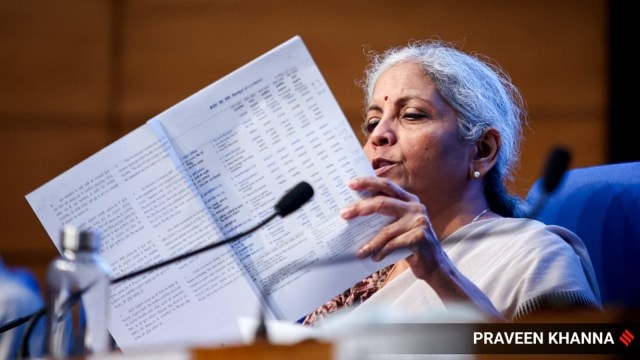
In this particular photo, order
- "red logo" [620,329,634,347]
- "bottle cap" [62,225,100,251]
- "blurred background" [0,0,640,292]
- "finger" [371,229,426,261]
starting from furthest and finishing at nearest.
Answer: "blurred background" [0,0,640,292] < "finger" [371,229,426,261] < "bottle cap" [62,225,100,251] < "red logo" [620,329,634,347]

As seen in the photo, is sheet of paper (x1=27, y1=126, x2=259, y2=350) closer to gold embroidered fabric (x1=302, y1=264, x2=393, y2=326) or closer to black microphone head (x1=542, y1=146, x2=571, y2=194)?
gold embroidered fabric (x1=302, y1=264, x2=393, y2=326)

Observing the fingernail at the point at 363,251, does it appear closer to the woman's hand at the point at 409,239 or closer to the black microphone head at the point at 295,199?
the woman's hand at the point at 409,239

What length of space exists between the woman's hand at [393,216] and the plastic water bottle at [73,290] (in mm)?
422

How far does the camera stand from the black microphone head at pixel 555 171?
A: 108 cm

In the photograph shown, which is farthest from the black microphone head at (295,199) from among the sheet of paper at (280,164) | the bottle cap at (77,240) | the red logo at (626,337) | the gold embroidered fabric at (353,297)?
the gold embroidered fabric at (353,297)

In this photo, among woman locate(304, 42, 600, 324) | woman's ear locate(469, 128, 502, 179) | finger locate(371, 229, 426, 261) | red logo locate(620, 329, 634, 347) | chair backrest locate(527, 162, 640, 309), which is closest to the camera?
red logo locate(620, 329, 634, 347)

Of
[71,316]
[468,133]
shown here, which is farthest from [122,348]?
[468,133]

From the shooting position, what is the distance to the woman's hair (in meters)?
1.74

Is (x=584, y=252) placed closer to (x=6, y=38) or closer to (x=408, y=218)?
(x=408, y=218)

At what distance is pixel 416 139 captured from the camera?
5.52ft

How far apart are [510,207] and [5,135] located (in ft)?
5.02

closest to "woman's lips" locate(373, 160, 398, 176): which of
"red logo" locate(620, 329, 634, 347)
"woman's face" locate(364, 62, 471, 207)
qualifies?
"woman's face" locate(364, 62, 471, 207)

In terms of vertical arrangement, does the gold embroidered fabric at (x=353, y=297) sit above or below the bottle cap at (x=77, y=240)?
below

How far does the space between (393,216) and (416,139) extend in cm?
36
